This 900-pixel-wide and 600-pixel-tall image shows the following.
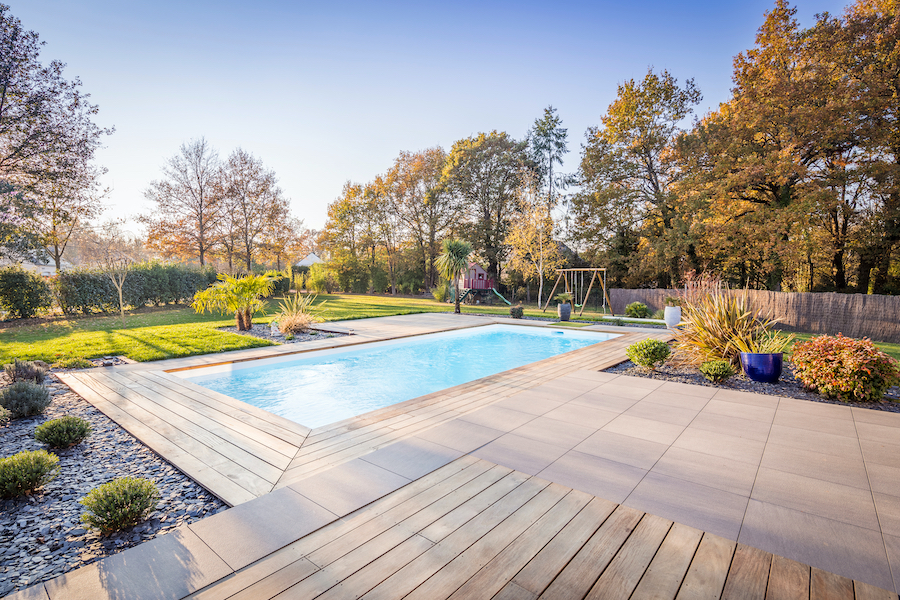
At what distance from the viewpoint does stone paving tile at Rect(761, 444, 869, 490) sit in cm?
225

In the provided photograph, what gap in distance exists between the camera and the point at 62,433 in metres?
2.67

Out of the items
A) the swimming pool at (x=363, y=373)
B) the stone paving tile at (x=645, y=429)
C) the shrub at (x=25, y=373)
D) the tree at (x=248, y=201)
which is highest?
the tree at (x=248, y=201)

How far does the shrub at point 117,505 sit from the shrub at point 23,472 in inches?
20.7

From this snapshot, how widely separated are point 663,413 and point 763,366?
1908 millimetres

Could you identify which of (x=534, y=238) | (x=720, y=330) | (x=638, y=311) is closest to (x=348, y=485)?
(x=720, y=330)

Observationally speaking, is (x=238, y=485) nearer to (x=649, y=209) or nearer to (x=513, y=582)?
(x=513, y=582)

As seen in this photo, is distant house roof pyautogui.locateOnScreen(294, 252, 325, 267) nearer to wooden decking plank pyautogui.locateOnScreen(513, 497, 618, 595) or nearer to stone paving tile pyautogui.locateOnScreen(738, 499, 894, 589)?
wooden decking plank pyautogui.locateOnScreen(513, 497, 618, 595)

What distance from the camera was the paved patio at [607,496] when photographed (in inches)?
57.4

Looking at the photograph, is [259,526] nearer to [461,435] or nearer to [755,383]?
[461,435]

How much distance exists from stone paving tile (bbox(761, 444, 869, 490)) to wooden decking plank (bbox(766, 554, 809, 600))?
1.04 metres

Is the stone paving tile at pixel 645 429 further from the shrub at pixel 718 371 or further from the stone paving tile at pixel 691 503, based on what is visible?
the shrub at pixel 718 371

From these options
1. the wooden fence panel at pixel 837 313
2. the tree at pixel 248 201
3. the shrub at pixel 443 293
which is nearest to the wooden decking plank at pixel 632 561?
the wooden fence panel at pixel 837 313

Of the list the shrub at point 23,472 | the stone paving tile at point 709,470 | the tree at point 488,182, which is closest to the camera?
the shrub at point 23,472

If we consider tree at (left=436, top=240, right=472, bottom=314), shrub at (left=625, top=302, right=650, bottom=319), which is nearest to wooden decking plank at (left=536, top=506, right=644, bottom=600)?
shrub at (left=625, top=302, right=650, bottom=319)
